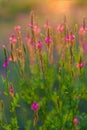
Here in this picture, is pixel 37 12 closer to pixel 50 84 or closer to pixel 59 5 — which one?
pixel 59 5

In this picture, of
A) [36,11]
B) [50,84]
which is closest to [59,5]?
[36,11]

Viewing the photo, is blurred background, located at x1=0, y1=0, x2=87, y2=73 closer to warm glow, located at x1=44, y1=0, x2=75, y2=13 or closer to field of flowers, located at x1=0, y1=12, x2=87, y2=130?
warm glow, located at x1=44, y1=0, x2=75, y2=13

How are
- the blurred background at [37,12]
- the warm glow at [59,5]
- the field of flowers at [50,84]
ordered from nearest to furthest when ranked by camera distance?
1. the field of flowers at [50,84]
2. the blurred background at [37,12]
3. the warm glow at [59,5]

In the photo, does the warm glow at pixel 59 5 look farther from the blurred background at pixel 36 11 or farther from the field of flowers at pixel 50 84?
the field of flowers at pixel 50 84

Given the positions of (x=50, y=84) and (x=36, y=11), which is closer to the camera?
(x=50, y=84)

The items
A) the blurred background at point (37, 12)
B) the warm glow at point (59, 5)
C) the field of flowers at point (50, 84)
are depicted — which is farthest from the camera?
the warm glow at point (59, 5)

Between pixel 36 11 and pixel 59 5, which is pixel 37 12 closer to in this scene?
pixel 36 11

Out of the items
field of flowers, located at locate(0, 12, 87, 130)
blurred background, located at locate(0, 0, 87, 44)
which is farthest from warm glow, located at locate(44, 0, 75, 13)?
field of flowers, located at locate(0, 12, 87, 130)

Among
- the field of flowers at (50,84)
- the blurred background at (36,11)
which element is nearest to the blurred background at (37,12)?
the blurred background at (36,11)

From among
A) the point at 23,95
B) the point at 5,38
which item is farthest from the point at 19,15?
the point at 23,95

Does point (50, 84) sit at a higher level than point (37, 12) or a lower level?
lower

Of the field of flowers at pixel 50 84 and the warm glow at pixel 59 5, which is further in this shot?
the warm glow at pixel 59 5
